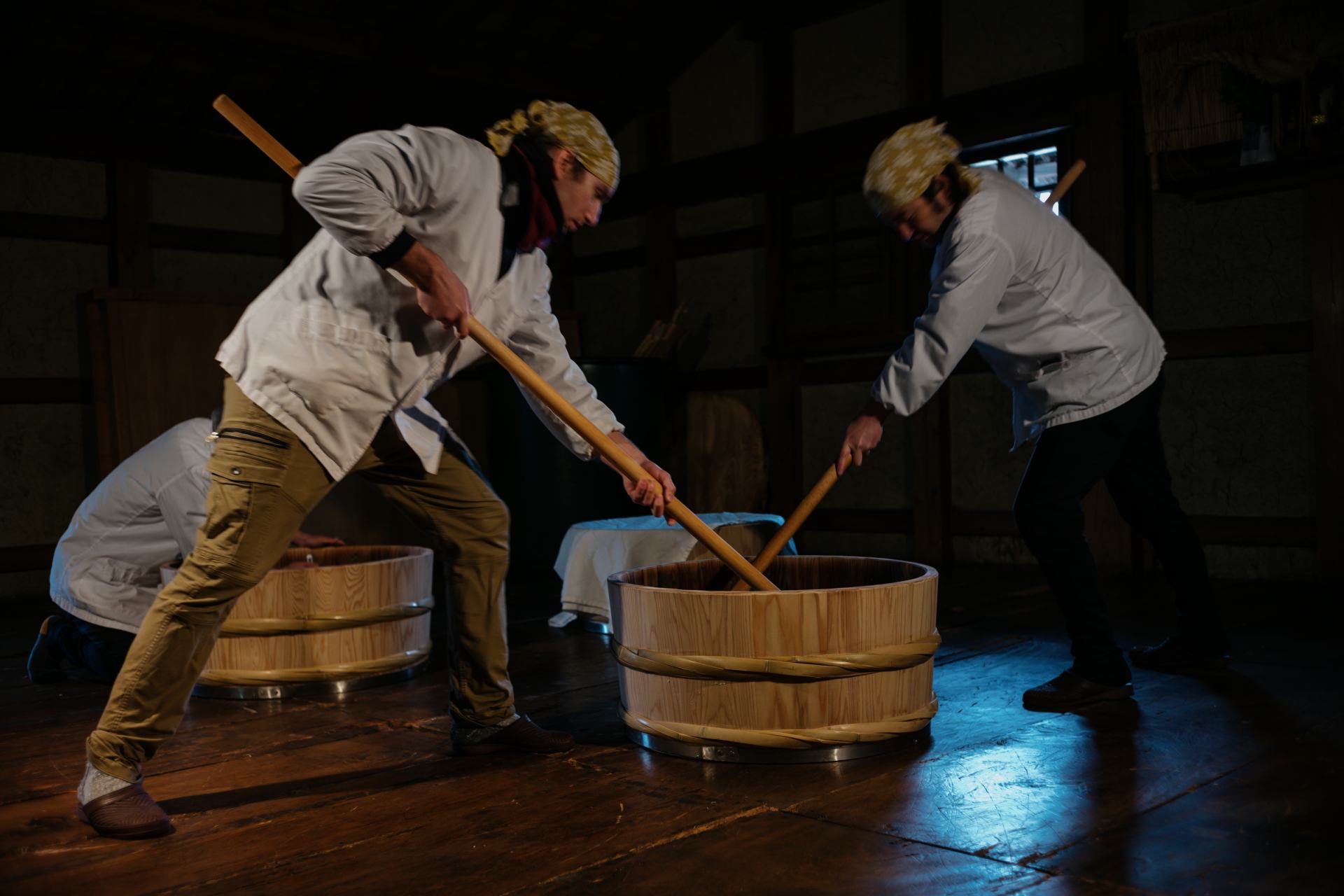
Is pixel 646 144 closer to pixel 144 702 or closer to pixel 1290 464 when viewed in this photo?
pixel 1290 464

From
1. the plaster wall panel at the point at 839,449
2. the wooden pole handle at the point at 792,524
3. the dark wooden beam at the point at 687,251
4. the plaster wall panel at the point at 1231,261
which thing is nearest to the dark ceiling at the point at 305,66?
the dark wooden beam at the point at 687,251

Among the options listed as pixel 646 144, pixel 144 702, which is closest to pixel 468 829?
pixel 144 702

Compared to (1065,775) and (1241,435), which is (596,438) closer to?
(1065,775)

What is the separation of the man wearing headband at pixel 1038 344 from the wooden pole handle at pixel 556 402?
0.40 metres

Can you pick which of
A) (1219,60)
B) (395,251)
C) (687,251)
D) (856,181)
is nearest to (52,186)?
(687,251)

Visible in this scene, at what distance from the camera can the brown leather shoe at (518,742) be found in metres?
2.67

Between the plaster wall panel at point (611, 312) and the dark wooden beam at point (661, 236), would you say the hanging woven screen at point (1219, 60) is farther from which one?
the plaster wall panel at point (611, 312)

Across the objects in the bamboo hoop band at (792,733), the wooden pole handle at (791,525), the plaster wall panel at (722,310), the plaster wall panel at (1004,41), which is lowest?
the bamboo hoop band at (792,733)

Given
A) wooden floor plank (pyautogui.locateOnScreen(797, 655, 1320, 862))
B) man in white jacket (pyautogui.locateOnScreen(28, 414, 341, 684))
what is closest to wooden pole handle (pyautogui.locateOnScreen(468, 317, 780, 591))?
wooden floor plank (pyautogui.locateOnScreen(797, 655, 1320, 862))

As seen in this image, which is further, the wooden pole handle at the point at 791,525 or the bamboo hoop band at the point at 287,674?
the bamboo hoop band at the point at 287,674

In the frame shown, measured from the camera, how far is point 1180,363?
18.8 ft

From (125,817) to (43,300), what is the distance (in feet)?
18.9

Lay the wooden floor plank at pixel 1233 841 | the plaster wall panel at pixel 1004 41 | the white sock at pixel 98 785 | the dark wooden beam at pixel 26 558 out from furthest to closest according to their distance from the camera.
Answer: the dark wooden beam at pixel 26 558 → the plaster wall panel at pixel 1004 41 → the white sock at pixel 98 785 → the wooden floor plank at pixel 1233 841

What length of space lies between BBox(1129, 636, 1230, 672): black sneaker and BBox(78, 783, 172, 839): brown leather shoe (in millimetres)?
2678
